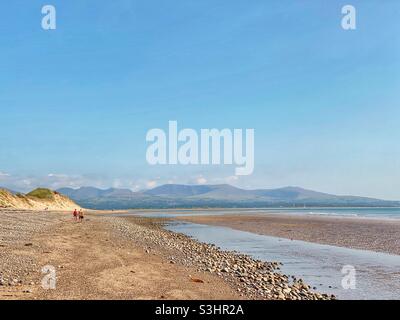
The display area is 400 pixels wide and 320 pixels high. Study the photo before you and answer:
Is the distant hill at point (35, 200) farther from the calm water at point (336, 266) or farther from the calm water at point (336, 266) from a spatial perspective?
the calm water at point (336, 266)

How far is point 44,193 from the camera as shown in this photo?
422ft


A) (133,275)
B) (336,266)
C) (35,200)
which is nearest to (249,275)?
(133,275)

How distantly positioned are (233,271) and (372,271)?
337 inches

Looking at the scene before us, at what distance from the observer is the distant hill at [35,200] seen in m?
91.4

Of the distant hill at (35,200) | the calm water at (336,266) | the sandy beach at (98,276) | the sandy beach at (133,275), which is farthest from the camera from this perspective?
the distant hill at (35,200)

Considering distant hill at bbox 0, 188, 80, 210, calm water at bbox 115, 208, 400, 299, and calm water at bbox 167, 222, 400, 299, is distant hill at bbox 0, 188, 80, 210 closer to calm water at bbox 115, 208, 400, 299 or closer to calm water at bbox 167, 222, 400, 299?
calm water at bbox 115, 208, 400, 299

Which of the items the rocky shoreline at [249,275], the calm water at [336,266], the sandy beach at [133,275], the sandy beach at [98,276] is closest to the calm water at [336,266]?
the calm water at [336,266]

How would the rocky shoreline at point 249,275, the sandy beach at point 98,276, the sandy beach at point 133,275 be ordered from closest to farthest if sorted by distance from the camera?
1. the sandy beach at point 98,276
2. the sandy beach at point 133,275
3. the rocky shoreline at point 249,275

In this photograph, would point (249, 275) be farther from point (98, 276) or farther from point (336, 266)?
point (336, 266)

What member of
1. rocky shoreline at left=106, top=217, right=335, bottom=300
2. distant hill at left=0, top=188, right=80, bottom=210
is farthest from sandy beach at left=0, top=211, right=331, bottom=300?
distant hill at left=0, top=188, right=80, bottom=210

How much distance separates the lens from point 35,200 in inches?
4523

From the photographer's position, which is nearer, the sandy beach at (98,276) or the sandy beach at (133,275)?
the sandy beach at (98,276)
